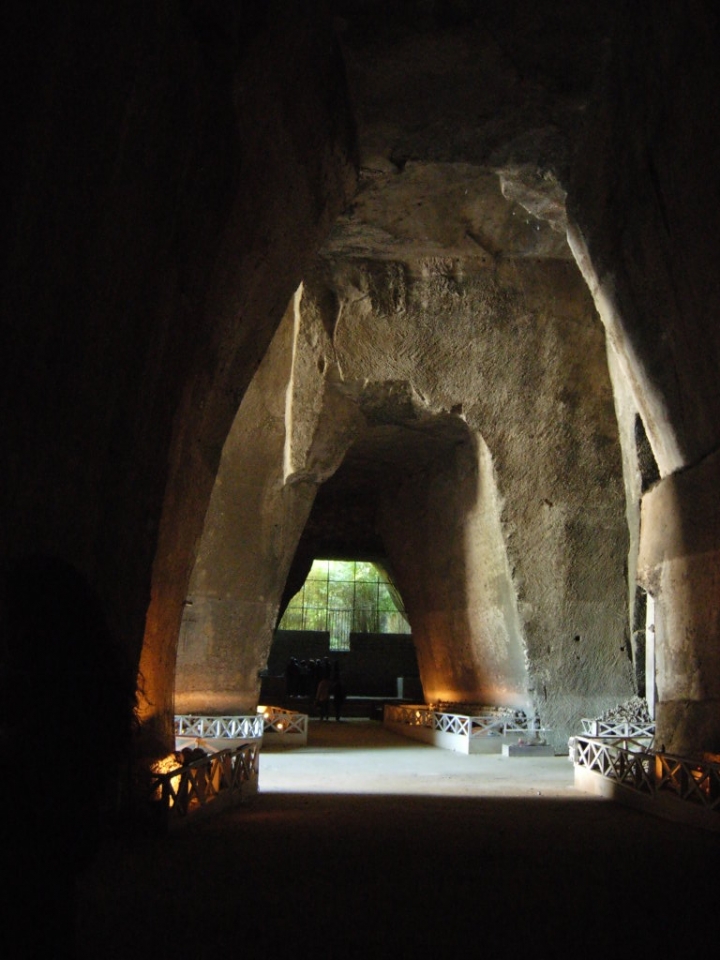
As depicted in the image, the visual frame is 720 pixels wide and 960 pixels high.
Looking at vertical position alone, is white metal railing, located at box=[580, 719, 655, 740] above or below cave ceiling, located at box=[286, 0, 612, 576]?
below

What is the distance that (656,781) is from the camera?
6863 millimetres

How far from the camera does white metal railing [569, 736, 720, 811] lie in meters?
5.93

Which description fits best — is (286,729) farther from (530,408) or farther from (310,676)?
(310,676)

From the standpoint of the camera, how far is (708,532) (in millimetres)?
6609

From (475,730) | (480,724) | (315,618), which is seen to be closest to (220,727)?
(475,730)

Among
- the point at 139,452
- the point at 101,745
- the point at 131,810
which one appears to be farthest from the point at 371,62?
the point at 101,745

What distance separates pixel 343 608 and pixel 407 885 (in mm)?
29165

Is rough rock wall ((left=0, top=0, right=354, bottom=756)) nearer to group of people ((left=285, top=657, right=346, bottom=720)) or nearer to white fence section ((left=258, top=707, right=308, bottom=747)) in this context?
white fence section ((left=258, top=707, right=308, bottom=747))

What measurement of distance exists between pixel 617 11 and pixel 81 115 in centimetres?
459

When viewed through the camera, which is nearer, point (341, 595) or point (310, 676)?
point (310, 676)

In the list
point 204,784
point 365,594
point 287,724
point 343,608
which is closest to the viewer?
point 204,784

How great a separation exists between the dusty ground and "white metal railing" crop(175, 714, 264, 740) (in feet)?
15.0

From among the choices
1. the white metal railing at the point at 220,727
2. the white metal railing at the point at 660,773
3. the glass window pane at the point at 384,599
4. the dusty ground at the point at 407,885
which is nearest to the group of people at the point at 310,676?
the glass window pane at the point at 384,599

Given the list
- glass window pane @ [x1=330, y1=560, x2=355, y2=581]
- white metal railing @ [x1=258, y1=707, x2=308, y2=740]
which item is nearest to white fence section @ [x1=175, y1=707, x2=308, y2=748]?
Answer: white metal railing @ [x1=258, y1=707, x2=308, y2=740]
